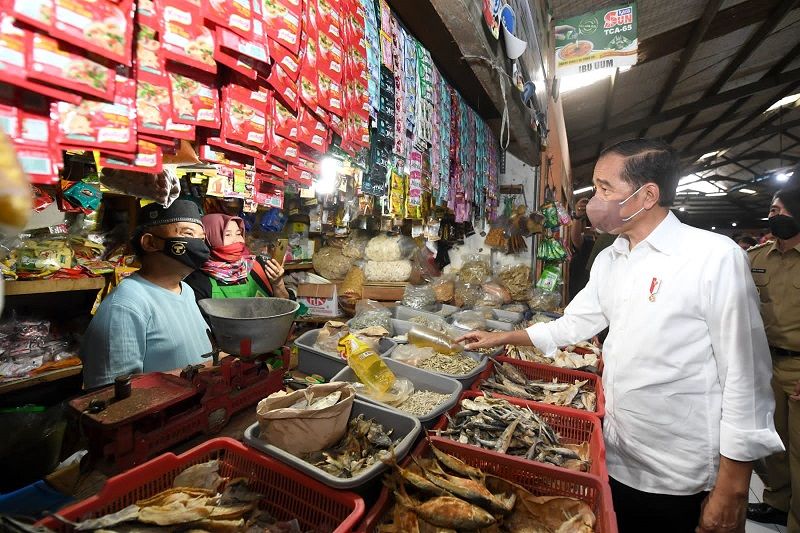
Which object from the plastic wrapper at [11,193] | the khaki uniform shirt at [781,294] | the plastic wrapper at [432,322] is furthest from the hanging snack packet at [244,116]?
the khaki uniform shirt at [781,294]

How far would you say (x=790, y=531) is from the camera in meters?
2.78

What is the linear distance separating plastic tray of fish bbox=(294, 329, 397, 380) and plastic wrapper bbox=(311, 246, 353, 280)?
69.8 inches

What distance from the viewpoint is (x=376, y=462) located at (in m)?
1.24

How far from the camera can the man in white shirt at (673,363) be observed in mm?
1463

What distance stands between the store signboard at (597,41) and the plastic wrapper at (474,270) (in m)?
3.00

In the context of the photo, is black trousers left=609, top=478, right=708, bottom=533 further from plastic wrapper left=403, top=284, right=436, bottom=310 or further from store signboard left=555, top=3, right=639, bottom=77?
store signboard left=555, top=3, right=639, bottom=77

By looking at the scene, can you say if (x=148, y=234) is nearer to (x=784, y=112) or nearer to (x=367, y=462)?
(x=367, y=462)

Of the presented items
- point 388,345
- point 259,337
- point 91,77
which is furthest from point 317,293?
point 91,77

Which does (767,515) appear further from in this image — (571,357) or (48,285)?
(48,285)

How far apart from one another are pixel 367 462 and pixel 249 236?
293 centimetres

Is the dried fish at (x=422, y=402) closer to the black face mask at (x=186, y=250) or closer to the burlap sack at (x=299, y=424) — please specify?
the burlap sack at (x=299, y=424)

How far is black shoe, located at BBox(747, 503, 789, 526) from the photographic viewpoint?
3.10m

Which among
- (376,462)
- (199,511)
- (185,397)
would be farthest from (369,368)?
(199,511)

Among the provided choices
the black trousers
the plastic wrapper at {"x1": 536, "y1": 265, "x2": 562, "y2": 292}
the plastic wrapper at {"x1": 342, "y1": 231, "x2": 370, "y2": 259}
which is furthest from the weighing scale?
the plastic wrapper at {"x1": 536, "y1": 265, "x2": 562, "y2": 292}
